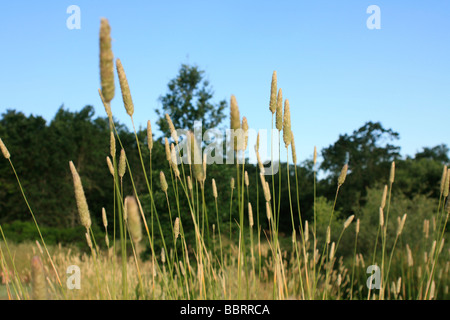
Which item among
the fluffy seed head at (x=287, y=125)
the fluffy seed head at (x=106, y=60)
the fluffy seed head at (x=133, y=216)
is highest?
the fluffy seed head at (x=106, y=60)

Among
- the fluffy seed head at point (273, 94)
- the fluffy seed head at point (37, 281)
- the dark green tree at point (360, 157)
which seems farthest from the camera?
the dark green tree at point (360, 157)

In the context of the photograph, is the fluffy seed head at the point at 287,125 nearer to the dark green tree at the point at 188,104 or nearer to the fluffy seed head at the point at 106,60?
the fluffy seed head at the point at 106,60

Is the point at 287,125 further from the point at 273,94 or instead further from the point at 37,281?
the point at 37,281

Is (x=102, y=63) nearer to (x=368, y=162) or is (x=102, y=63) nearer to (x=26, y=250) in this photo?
(x=26, y=250)

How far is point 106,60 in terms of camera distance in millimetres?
1058

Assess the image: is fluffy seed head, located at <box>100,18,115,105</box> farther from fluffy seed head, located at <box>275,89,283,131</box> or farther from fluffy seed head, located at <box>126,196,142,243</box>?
fluffy seed head, located at <box>275,89,283,131</box>

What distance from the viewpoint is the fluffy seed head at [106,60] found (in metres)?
1.06

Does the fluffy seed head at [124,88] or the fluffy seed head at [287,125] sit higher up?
the fluffy seed head at [124,88]

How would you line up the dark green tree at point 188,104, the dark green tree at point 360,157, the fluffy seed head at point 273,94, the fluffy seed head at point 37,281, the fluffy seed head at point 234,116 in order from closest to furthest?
the fluffy seed head at point 37,281
the fluffy seed head at point 234,116
the fluffy seed head at point 273,94
the dark green tree at point 188,104
the dark green tree at point 360,157

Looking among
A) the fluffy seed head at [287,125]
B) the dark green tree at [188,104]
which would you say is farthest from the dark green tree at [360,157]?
the fluffy seed head at [287,125]

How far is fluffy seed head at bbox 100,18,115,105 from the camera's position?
1061mm

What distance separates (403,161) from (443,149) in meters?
13.7

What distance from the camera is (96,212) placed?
21.6m
